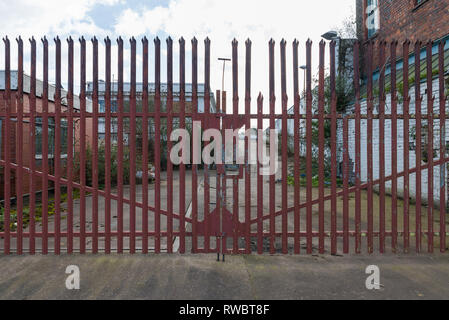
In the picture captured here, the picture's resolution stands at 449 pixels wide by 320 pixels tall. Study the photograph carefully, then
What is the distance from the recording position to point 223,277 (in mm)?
3254

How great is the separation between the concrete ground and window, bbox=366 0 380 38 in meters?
10.4

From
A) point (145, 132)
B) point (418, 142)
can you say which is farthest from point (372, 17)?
point (145, 132)

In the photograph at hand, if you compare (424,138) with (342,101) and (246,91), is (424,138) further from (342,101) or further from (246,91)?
(246,91)

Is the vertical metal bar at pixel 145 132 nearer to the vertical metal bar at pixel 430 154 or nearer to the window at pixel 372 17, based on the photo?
the vertical metal bar at pixel 430 154

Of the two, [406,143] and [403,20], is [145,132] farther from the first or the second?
[403,20]

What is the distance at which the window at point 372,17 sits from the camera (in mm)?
11130

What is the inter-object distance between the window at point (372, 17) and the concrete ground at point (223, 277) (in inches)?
410

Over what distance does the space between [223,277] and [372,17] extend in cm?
1236

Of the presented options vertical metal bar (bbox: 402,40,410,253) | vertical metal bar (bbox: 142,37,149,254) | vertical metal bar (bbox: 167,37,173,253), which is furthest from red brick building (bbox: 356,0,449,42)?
vertical metal bar (bbox: 142,37,149,254)

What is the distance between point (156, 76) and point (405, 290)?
3.82m

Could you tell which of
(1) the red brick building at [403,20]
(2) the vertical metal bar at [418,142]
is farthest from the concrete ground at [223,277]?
(1) the red brick building at [403,20]

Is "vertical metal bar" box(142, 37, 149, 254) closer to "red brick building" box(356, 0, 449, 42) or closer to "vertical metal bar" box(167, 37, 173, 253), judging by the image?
"vertical metal bar" box(167, 37, 173, 253)

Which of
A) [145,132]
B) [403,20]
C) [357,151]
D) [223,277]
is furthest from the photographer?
[403,20]

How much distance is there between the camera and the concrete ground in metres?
2.90
